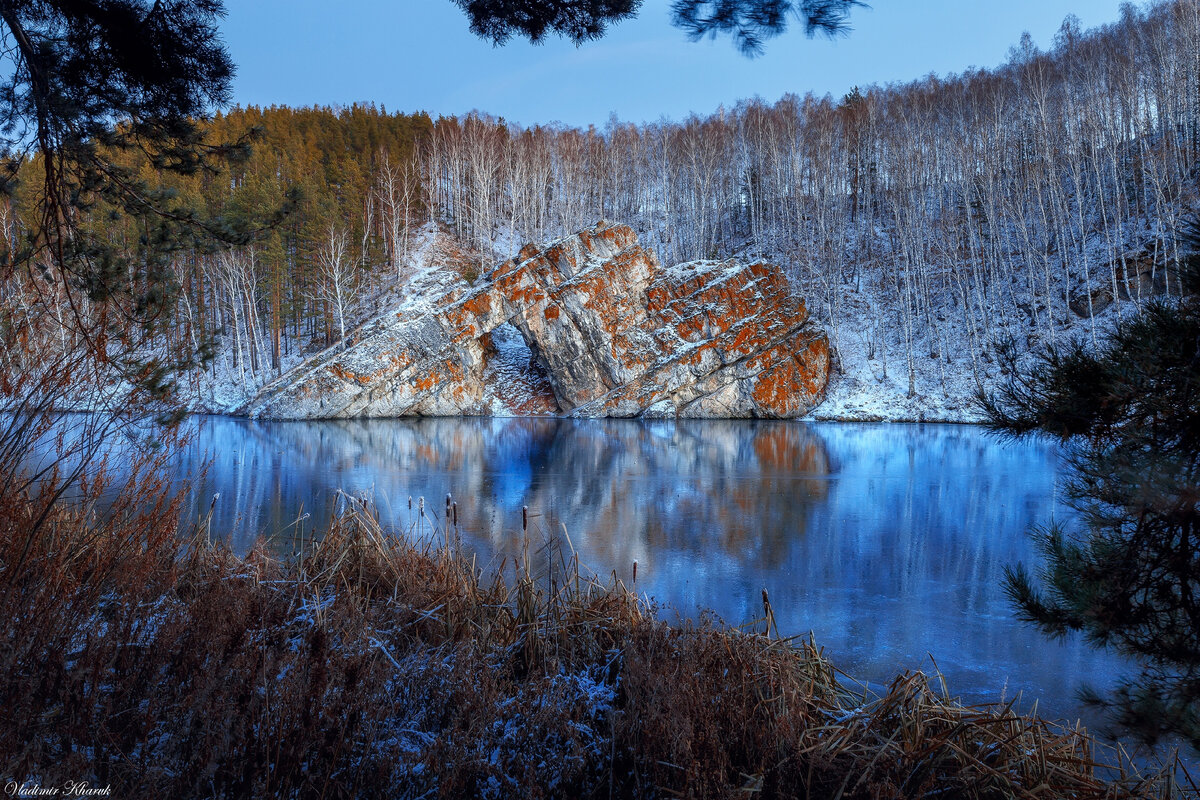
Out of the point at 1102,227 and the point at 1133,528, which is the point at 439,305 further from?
the point at 1102,227

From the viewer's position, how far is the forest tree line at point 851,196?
33344 mm

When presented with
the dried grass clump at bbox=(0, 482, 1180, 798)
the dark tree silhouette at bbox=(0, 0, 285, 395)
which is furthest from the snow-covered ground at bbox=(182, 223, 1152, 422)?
the dried grass clump at bbox=(0, 482, 1180, 798)

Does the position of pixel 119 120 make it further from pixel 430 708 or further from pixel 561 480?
pixel 561 480

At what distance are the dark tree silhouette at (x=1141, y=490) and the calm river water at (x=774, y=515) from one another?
0.31 metres

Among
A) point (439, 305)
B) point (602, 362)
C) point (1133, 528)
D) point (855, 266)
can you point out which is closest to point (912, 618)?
point (1133, 528)

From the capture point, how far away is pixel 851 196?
52562mm

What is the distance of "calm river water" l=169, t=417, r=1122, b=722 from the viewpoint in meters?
6.71

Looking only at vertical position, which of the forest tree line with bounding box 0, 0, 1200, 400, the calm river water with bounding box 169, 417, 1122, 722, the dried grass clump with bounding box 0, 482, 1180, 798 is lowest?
the calm river water with bounding box 169, 417, 1122, 722

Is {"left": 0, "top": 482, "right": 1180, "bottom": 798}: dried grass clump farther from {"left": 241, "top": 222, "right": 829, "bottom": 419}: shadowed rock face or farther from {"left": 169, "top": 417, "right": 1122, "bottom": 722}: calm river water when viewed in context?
{"left": 241, "top": 222, "right": 829, "bottom": 419}: shadowed rock face

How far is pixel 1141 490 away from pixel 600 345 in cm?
3168

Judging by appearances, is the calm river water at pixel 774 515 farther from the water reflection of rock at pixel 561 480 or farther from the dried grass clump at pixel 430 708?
the dried grass clump at pixel 430 708

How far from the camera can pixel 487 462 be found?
18656 millimetres

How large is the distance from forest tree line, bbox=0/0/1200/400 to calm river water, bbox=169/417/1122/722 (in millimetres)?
10433

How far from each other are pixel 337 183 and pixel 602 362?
33.9 metres
